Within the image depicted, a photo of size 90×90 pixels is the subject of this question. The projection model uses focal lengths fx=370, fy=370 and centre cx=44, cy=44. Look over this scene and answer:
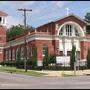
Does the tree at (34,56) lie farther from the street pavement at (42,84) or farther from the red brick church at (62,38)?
the street pavement at (42,84)

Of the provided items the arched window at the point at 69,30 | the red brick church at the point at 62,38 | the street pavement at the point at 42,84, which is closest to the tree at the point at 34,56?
the red brick church at the point at 62,38

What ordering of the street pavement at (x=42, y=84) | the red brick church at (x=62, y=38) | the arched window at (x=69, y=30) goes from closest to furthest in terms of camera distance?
the street pavement at (x=42, y=84)
the red brick church at (x=62, y=38)
the arched window at (x=69, y=30)

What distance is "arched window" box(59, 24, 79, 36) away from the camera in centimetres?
7838

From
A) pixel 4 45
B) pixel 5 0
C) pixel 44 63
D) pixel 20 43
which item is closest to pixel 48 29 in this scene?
pixel 20 43

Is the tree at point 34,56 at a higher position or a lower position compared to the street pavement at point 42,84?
higher

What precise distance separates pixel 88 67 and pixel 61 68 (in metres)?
5.20

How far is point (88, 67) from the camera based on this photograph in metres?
62.0

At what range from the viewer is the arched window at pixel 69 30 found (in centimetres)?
7838

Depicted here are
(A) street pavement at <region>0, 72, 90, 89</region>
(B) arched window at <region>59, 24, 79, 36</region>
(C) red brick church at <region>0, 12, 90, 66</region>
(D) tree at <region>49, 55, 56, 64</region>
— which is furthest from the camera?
(B) arched window at <region>59, 24, 79, 36</region>

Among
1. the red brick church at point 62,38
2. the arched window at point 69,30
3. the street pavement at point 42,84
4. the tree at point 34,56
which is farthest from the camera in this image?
the arched window at point 69,30

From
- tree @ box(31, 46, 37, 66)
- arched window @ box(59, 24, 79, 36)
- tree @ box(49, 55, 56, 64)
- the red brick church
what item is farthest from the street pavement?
arched window @ box(59, 24, 79, 36)

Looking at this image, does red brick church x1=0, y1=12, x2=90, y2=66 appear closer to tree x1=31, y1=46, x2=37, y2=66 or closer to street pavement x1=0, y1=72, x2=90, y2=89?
tree x1=31, y1=46, x2=37, y2=66

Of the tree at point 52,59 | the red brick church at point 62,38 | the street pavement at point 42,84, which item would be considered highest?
the red brick church at point 62,38

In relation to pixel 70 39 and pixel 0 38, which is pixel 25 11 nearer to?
pixel 70 39
